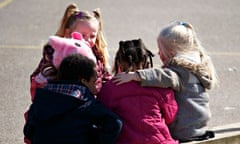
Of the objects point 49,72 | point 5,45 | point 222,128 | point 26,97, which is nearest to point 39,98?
point 49,72

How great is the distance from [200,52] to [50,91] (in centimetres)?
122

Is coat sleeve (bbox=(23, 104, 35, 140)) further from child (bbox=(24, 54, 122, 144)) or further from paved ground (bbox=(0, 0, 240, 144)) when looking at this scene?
paved ground (bbox=(0, 0, 240, 144))

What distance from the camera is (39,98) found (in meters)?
4.26

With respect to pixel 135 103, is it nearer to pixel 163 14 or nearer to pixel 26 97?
pixel 26 97

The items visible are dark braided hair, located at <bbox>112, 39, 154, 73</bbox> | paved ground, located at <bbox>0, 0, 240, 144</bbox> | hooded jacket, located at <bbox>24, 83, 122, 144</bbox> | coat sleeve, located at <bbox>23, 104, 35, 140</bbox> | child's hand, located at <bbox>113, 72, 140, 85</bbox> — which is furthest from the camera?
paved ground, located at <bbox>0, 0, 240, 144</bbox>

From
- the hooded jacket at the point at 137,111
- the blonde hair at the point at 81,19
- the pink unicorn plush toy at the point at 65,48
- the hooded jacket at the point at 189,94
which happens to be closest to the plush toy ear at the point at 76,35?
the pink unicorn plush toy at the point at 65,48

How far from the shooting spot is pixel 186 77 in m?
4.75

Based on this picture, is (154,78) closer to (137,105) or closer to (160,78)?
(160,78)

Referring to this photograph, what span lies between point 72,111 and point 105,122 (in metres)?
0.21

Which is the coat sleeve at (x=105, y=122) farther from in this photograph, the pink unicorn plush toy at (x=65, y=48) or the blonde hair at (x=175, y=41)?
the blonde hair at (x=175, y=41)

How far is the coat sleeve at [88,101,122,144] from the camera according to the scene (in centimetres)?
422

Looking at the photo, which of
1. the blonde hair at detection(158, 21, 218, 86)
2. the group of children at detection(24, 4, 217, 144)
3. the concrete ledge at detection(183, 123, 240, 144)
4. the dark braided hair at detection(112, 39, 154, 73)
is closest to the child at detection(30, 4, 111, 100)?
the group of children at detection(24, 4, 217, 144)

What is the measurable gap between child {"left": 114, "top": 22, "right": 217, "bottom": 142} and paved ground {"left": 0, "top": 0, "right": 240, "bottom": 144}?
2.27m

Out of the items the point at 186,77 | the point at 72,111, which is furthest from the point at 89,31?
the point at 72,111
